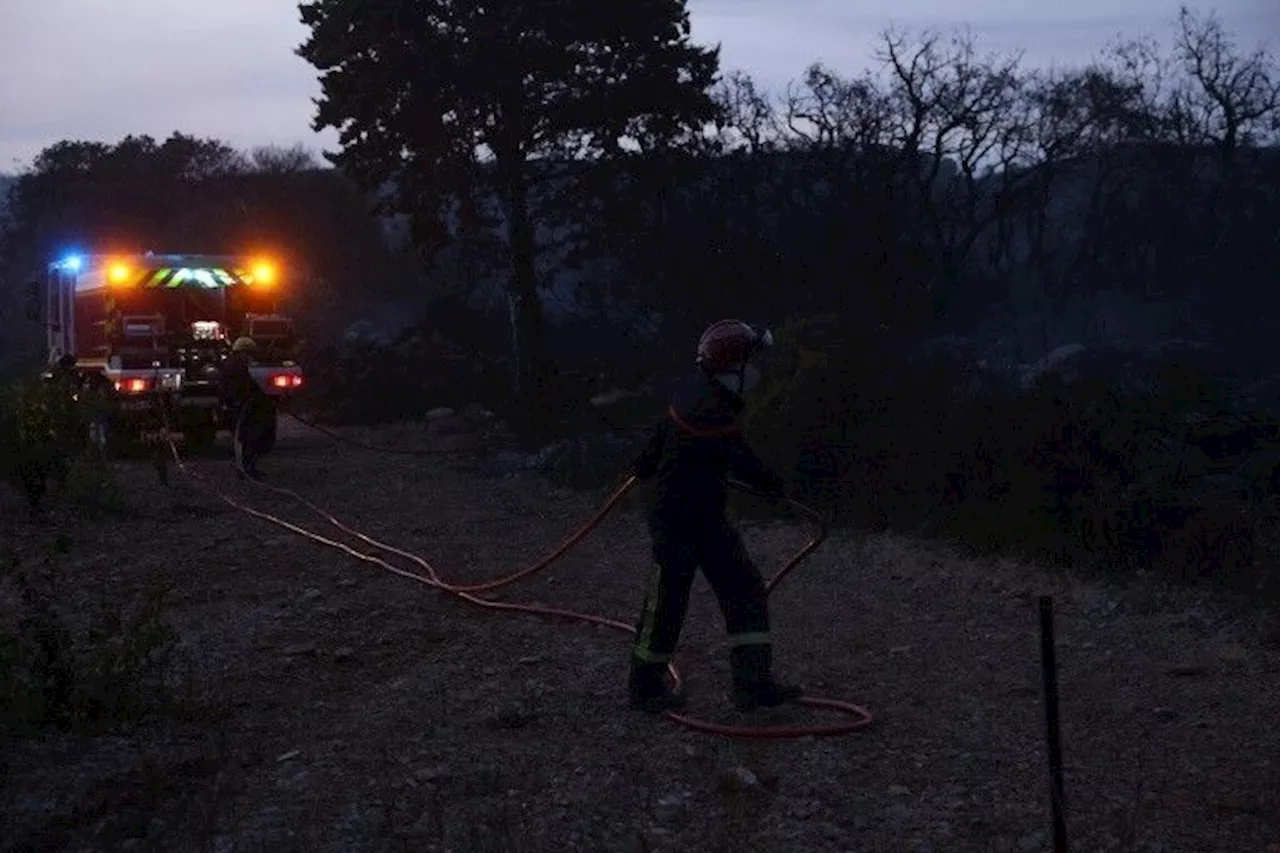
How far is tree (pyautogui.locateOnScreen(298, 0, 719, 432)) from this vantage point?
22531 mm

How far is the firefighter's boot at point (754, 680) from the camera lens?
7215 millimetres

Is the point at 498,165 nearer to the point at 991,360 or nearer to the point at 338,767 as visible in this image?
the point at 991,360

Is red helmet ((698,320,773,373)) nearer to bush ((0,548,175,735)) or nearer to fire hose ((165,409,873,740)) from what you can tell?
fire hose ((165,409,873,740))

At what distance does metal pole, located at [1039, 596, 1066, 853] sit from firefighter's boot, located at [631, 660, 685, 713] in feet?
8.72

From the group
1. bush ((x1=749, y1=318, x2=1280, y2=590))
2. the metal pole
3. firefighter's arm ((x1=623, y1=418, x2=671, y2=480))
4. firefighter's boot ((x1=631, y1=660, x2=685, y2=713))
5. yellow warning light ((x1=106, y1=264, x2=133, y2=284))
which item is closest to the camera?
the metal pole

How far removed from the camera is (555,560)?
37.0 feet

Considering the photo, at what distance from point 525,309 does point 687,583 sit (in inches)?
672

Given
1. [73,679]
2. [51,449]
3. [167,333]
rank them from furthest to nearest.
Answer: [167,333]
[51,449]
[73,679]

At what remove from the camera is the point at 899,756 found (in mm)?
6660

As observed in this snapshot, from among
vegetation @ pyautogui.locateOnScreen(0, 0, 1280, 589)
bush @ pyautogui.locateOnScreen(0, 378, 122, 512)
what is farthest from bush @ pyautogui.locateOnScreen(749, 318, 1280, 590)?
bush @ pyautogui.locateOnScreen(0, 378, 122, 512)

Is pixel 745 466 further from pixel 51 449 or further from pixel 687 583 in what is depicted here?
pixel 51 449

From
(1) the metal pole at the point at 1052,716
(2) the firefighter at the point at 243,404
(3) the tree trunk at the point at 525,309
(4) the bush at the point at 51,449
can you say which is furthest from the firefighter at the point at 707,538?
(3) the tree trunk at the point at 525,309

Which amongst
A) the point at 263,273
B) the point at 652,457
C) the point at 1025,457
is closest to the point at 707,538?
the point at 652,457

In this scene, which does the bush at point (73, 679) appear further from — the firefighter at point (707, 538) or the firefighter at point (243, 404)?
the firefighter at point (243, 404)
